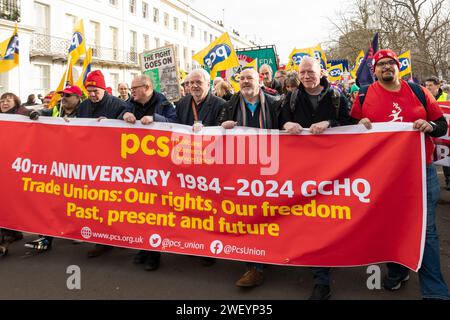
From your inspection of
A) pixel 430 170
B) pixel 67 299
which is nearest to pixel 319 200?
pixel 430 170

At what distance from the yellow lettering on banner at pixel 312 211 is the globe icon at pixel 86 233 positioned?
6.13 feet

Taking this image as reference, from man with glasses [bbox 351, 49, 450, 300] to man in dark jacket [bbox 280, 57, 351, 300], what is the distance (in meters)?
0.21

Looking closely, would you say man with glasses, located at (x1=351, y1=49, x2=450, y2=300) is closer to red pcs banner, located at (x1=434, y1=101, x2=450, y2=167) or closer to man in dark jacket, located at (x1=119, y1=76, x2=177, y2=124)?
man in dark jacket, located at (x1=119, y1=76, x2=177, y2=124)

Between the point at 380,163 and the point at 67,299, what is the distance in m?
2.99

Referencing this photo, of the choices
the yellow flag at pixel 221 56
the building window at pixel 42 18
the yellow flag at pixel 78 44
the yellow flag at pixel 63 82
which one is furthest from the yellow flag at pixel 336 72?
the building window at pixel 42 18

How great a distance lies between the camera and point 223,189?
3844mm

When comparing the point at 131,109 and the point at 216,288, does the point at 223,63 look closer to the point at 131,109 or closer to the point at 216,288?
the point at 131,109

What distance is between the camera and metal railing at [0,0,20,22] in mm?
21547

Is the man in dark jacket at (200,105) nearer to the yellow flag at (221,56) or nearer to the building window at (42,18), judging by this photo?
the yellow flag at (221,56)

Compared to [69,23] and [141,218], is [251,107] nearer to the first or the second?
[141,218]

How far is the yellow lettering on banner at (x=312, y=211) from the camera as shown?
3.50m

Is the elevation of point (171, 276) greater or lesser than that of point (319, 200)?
lesser

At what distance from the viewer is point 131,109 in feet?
15.6

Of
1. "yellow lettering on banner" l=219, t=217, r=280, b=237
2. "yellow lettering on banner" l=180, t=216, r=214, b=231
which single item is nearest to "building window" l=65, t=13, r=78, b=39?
"yellow lettering on banner" l=180, t=216, r=214, b=231
